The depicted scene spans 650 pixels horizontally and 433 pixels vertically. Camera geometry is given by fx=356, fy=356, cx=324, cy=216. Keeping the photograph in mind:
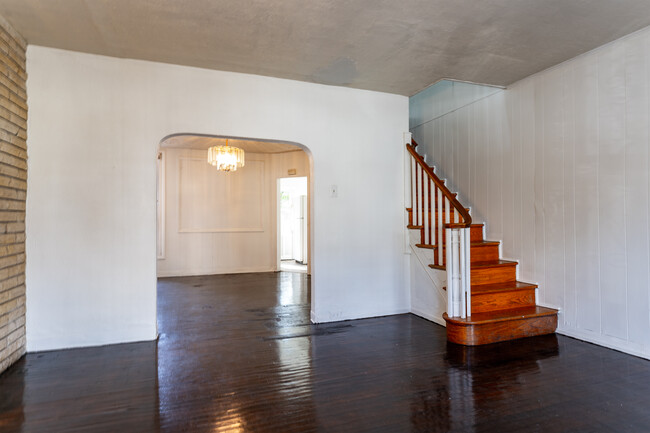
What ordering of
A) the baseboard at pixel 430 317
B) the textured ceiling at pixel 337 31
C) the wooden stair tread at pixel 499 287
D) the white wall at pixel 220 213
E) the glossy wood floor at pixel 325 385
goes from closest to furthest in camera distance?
the glossy wood floor at pixel 325 385 < the textured ceiling at pixel 337 31 < the wooden stair tread at pixel 499 287 < the baseboard at pixel 430 317 < the white wall at pixel 220 213

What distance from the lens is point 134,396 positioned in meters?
2.39

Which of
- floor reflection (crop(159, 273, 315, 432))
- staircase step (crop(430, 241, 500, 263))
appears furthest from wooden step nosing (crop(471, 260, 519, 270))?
floor reflection (crop(159, 273, 315, 432))

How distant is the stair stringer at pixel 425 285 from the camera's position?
3.99 m

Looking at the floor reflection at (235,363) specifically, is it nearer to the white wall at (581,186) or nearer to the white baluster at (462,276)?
the white baluster at (462,276)

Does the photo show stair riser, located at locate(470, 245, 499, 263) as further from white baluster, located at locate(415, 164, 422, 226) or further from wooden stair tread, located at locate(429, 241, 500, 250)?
white baluster, located at locate(415, 164, 422, 226)

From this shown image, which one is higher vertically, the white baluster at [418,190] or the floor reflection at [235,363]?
the white baluster at [418,190]

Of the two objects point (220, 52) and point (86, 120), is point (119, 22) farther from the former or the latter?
point (86, 120)

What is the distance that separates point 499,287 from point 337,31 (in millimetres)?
2982

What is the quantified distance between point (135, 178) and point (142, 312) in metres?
1.31

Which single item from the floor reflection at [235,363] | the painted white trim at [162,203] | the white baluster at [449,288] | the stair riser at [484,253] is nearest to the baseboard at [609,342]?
the stair riser at [484,253]

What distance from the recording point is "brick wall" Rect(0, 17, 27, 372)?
110 inches

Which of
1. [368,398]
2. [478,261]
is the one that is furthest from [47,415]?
[478,261]

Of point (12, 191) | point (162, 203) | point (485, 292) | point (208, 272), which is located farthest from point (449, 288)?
point (162, 203)

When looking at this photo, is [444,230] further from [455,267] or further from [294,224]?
[294,224]
